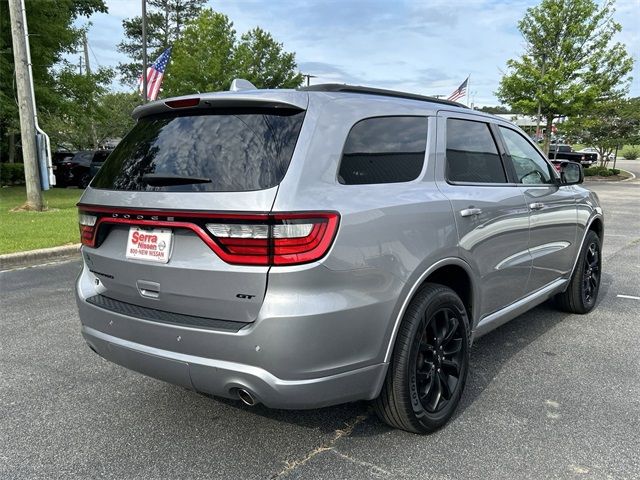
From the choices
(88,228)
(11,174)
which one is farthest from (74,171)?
(88,228)

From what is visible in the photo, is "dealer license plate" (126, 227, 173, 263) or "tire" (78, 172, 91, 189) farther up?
"dealer license plate" (126, 227, 173, 263)

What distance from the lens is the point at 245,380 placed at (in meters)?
2.30

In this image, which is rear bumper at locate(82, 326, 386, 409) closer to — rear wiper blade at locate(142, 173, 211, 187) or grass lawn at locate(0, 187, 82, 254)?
rear wiper blade at locate(142, 173, 211, 187)

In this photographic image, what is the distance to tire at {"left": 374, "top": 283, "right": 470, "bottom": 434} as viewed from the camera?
2654 mm

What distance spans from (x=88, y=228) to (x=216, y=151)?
0.95 metres

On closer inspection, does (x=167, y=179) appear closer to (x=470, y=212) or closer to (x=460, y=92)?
(x=470, y=212)

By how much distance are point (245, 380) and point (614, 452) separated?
194cm

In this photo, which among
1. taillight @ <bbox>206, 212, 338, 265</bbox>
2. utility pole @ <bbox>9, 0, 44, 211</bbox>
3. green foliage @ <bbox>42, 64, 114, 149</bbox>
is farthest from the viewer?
green foliage @ <bbox>42, 64, 114, 149</bbox>

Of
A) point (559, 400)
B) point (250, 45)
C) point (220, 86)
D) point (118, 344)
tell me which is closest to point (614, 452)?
point (559, 400)

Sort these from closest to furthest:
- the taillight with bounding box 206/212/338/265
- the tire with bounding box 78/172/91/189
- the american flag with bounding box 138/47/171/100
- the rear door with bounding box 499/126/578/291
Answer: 1. the taillight with bounding box 206/212/338/265
2. the rear door with bounding box 499/126/578/291
3. the american flag with bounding box 138/47/171/100
4. the tire with bounding box 78/172/91/189

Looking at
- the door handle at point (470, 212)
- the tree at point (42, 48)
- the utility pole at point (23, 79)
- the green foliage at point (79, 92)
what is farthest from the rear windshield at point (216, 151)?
the green foliage at point (79, 92)

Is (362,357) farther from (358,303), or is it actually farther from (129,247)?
(129,247)

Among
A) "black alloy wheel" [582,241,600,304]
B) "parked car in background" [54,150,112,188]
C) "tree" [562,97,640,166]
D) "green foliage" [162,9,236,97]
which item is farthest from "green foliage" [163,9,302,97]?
"black alloy wheel" [582,241,600,304]

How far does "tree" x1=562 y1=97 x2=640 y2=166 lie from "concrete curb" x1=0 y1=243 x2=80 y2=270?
29.3m
